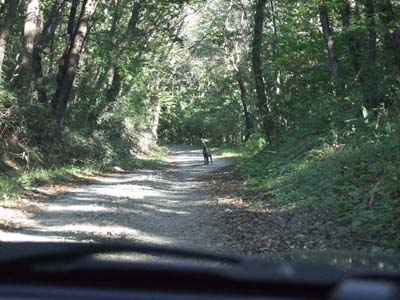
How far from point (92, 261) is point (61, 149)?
70.9 ft

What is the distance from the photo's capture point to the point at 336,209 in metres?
10.5

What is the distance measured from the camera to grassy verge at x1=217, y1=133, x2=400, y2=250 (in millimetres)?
8977

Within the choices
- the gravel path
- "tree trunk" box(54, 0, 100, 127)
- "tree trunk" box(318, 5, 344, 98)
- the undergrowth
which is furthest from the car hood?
"tree trunk" box(54, 0, 100, 127)

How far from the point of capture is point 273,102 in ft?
78.8

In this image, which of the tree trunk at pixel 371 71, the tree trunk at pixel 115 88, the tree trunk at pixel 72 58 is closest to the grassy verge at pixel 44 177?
the tree trunk at pixel 72 58

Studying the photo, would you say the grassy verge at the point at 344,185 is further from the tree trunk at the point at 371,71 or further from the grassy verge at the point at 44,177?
the grassy verge at the point at 44,177

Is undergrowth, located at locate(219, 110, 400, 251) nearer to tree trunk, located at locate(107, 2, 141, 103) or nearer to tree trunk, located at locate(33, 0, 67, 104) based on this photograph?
tree trunk, located at locate(33, 0, 67, 104)

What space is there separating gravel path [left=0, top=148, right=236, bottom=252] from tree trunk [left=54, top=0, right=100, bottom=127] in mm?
5408

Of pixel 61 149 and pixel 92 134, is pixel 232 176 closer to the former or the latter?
pixel 61 149

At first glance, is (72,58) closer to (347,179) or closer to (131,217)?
(131,217)

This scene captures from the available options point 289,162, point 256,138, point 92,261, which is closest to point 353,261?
point 92,261

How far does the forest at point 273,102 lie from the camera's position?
11758 mm

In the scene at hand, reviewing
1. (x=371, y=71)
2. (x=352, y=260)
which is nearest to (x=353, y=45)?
(x=371, y=71)

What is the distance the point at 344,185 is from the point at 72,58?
14663mm
